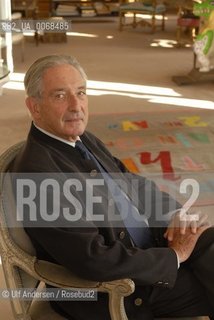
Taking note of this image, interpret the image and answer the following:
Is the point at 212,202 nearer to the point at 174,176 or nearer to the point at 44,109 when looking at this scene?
the point at 174,176

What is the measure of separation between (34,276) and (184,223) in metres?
0.51

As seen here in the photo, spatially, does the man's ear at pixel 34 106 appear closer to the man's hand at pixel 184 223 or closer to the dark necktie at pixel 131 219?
the dark necktie at pixel 131 219

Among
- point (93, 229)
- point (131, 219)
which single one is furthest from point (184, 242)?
point (93, 229)

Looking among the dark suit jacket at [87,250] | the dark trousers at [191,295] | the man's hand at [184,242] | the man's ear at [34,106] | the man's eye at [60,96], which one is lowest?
the dark trousers at [191,295]

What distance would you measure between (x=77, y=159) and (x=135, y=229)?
30 cm

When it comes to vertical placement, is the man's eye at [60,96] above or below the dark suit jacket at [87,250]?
above

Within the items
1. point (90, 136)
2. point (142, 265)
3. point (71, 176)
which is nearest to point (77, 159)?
point (71, 176)

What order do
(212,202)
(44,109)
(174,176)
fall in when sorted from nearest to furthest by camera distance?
(44,109) → (212,202) → (174,176)

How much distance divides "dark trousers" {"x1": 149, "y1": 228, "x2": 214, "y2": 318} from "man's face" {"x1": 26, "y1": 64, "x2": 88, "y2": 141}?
0.55 metres

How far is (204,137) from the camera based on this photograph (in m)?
3.90

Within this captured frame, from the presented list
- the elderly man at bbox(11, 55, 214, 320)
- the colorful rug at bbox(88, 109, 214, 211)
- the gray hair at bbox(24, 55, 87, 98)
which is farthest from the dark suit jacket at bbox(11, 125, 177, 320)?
the colorful rug at bbox(88, 109, 214, 211)

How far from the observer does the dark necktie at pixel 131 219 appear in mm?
1563

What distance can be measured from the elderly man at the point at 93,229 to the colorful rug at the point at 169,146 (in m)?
1.20

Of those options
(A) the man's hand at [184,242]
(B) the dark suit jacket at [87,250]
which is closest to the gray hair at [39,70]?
(B) the dark suit jacket at [87,250]
